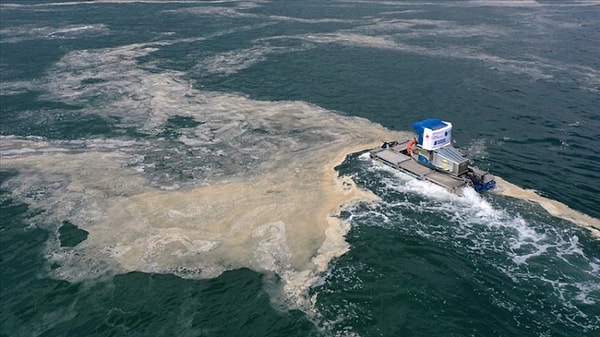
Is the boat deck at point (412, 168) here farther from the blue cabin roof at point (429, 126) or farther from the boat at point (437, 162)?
the blue cabin roof at point (429, 126)

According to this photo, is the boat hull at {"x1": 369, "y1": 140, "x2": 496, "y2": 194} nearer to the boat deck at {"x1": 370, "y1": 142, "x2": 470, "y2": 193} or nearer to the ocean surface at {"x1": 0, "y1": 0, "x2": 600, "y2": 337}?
the boat deck at {"x1": 370, "y1": 142, "x2": 470, "y2": 193}

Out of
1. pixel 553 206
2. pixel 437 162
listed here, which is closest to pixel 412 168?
pixel 437 162

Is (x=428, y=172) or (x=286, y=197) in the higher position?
(x=428, y=172)

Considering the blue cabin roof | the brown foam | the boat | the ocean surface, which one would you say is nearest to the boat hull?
the boat

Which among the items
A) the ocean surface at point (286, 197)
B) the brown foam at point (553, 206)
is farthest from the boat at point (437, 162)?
the brown foam at point (553, 206)

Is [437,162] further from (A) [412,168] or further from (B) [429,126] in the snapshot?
(B) [429,126]

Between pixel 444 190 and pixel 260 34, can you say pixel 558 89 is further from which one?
pixel 260 34
